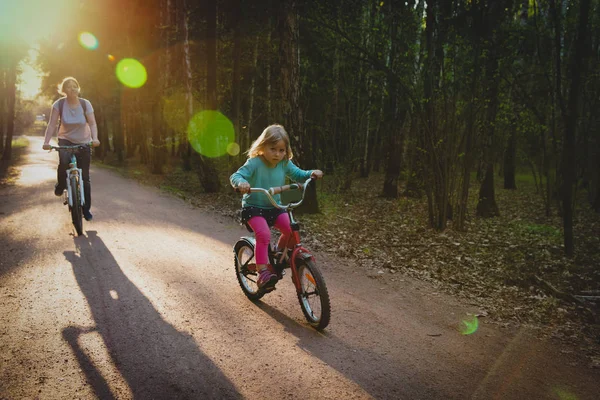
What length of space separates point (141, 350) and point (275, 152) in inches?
88.3

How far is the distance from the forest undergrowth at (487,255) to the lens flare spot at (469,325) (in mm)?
200

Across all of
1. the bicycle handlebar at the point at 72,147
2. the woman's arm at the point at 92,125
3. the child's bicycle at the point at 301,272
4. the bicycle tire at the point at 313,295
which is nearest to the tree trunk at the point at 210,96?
the woman's arm at the point at 92,125

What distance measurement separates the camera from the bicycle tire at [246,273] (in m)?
4.75

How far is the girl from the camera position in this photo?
4.25 meters

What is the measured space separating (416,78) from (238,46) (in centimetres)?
930

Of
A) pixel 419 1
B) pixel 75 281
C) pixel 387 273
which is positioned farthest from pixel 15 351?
pixel 419 1

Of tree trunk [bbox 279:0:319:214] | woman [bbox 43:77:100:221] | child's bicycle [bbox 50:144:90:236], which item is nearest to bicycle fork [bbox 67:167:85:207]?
child's bicycle [bbox 50:144:90:236]

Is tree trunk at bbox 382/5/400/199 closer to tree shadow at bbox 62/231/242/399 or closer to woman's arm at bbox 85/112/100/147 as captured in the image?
woman's arm at bbox 85/112/100/147

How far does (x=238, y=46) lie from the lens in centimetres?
1628

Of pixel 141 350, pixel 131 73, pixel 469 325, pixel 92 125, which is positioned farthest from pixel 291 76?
pixel 131 73

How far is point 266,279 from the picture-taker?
4348 mm

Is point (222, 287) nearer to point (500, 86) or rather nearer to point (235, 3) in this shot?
point (500, 86)

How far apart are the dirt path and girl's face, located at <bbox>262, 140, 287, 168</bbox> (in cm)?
169

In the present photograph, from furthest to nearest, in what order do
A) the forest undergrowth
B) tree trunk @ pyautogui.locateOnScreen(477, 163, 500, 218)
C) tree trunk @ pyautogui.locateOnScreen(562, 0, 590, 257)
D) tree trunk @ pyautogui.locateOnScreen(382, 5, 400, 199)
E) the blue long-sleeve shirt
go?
1. tree trunk @ pyautogui.locateOnScreen(382, 5, 400, 199)
2. tree trunk @ pyautogui.locateOnScreen(477, 163, 500, 218)
3. tree trunk @ pyautogui.locateOnScreen(562, 0, 590, 257)
4. the forest undergrowth
5. the blue long-sleeve shirt
